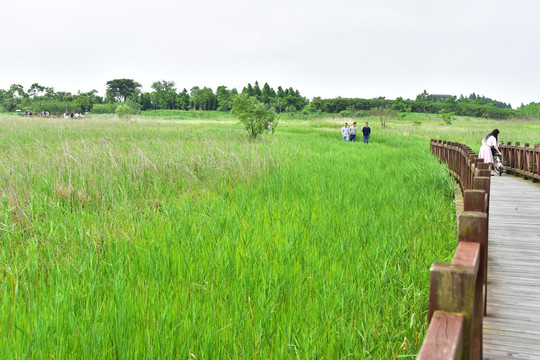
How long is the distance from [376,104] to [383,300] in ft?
351

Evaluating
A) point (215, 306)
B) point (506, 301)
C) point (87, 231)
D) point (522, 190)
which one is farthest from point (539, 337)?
point (522, 190)

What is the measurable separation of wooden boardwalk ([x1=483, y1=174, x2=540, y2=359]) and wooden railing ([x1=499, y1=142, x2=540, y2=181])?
13.3 feet

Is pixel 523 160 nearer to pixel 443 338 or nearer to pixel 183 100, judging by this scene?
pixel 443 338

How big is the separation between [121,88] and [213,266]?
468ft

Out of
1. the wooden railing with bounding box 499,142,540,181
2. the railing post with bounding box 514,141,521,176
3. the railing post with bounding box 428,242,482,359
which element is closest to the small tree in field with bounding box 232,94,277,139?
the wooden railing with bounding box 499,142,540,181

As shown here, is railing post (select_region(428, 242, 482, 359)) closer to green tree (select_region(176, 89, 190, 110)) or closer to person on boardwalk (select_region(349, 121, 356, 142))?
person on boardwalk (select_region(349, 121, 356, 142))

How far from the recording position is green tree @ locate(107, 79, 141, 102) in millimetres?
134250

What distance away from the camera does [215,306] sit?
289 centimetres

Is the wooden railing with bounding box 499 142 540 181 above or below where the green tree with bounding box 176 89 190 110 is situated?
below

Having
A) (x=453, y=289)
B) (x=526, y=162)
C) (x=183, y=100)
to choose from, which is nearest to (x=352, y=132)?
(x=526, y=162)

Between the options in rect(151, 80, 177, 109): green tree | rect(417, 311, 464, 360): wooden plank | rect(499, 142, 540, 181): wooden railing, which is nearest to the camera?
rect(417, 311, 464, 360): wooden plank

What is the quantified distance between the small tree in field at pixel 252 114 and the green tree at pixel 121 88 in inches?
4827

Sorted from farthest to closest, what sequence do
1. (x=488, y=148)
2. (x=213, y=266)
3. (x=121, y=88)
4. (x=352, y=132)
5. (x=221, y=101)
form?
(x=121, y=88) < (x=221, y=101) < (x=352, y=132) < (x=488, y=148) < (x=213, y=266)

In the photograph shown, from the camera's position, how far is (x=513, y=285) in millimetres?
3734
